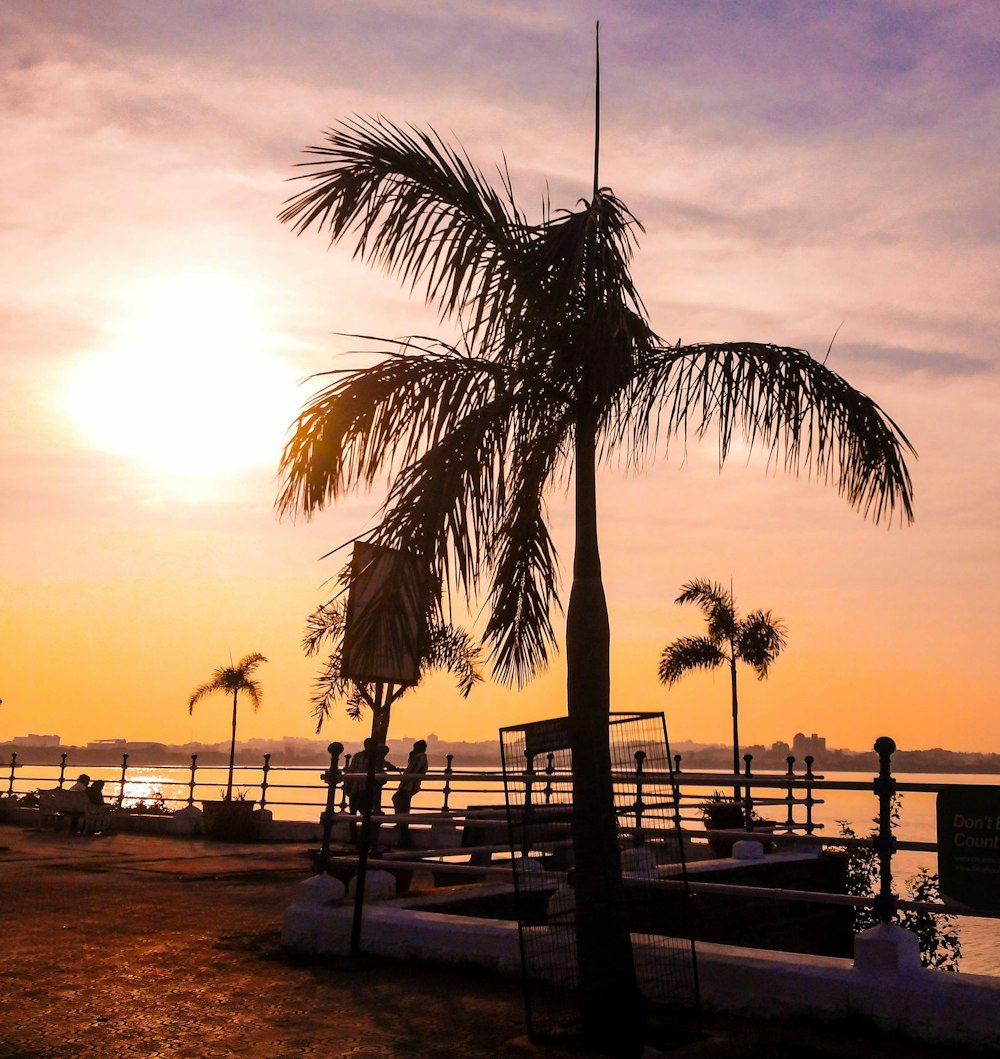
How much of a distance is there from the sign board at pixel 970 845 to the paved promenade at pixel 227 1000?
3.44ft

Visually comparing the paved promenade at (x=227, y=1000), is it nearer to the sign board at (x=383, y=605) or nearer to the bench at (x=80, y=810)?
the sign board at (x=383, y=605)

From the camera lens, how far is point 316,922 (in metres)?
9.52

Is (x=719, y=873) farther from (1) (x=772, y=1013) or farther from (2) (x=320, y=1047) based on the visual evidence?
(2) (x=320, y=1047)

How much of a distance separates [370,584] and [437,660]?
24201 mm

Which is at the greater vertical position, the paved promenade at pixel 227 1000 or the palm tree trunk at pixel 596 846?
the palm tree trunk at pixel 596 846

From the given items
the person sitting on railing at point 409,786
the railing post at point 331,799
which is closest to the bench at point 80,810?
the person sitting on railing at point 409,786

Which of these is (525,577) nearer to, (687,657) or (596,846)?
(596,846)

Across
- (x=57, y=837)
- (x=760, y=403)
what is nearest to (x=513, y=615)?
(x=760, y=403)

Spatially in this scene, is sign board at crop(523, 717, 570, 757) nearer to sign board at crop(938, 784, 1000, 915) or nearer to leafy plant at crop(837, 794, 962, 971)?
sign board at crop(938, 784, 1000, 915)

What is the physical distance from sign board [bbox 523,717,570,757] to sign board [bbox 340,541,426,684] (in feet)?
3.01

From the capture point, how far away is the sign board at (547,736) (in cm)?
721

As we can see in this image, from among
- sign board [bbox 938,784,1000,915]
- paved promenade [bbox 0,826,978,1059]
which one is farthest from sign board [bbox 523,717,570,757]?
sign board [bbox 938,784,1000,915]

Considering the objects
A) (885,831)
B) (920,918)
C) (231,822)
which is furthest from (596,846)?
(920,918)

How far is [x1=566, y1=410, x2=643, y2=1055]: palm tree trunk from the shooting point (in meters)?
6.87
